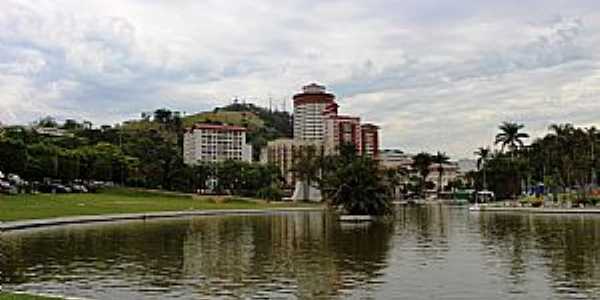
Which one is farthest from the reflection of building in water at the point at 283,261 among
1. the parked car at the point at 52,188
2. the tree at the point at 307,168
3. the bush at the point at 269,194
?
the tree at the point at 307,168

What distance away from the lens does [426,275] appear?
2562cm

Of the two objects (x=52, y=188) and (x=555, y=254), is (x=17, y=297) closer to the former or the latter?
(x=555, y=254)

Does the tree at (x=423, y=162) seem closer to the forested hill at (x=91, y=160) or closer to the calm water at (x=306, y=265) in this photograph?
the forested hill at (x=91, y=160)

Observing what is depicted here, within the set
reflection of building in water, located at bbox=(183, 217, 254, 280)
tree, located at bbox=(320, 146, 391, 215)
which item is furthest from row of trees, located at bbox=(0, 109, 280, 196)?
reflection of building in water, located at bbox=(183, 217, 254, 280)

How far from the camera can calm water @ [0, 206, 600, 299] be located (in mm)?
22016

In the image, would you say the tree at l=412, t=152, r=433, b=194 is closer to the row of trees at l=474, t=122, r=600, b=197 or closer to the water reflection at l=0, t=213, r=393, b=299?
the row of trees at l=474, t=122, r=600, b=197

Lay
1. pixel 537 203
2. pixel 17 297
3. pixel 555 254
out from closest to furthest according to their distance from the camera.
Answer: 1. pixel 17 297
2. pixel 555 254
3. pixel 537 203

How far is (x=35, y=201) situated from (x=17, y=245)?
1631 inches

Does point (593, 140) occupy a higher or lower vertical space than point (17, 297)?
higher

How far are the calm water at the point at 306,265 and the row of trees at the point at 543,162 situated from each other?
211 feet

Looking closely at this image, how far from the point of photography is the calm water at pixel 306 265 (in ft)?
72.2

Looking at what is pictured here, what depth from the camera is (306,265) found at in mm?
28797

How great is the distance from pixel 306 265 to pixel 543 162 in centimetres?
11003

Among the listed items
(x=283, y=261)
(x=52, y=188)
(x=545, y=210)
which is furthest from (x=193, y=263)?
(x=52, y=188)
